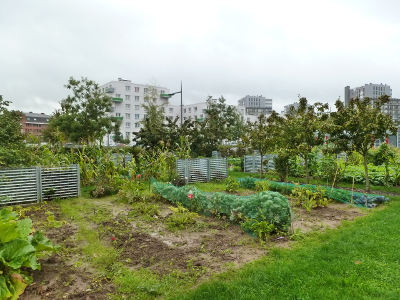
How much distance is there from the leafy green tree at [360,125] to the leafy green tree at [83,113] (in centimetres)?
1863

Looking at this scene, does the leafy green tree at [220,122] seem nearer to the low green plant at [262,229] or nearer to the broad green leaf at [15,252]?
the low green plant at [262,229]

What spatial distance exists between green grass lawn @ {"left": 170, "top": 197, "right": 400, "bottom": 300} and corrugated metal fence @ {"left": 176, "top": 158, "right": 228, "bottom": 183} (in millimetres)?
7598

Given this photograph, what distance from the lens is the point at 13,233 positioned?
10.7 feet

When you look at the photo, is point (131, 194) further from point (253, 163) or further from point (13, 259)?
point (253, 163)

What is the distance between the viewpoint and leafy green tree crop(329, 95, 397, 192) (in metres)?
9.11

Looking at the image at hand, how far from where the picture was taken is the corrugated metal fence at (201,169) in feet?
40.3

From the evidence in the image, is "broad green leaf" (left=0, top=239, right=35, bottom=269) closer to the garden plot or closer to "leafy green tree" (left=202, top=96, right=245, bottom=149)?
the garden plot

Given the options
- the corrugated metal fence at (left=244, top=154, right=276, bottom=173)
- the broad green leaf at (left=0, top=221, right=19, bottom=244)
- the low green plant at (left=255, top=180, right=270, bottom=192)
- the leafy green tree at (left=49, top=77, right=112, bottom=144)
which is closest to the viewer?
the broad green leaf at (left=0, top=221, right=19, bottom=244)

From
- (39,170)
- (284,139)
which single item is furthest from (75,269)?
(284,139)

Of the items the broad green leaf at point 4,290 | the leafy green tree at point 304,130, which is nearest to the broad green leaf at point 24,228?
the broad green leaf at point 4,290

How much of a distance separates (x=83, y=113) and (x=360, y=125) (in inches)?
851

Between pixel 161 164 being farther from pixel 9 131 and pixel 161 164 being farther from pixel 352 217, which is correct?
pixel 352 217

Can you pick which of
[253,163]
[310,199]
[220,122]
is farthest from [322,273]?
[220,122]

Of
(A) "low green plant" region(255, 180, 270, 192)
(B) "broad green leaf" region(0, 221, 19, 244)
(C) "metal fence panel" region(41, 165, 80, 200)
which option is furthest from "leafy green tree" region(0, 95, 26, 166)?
(A) "low green plant" region(255, 180, 270, 192)
